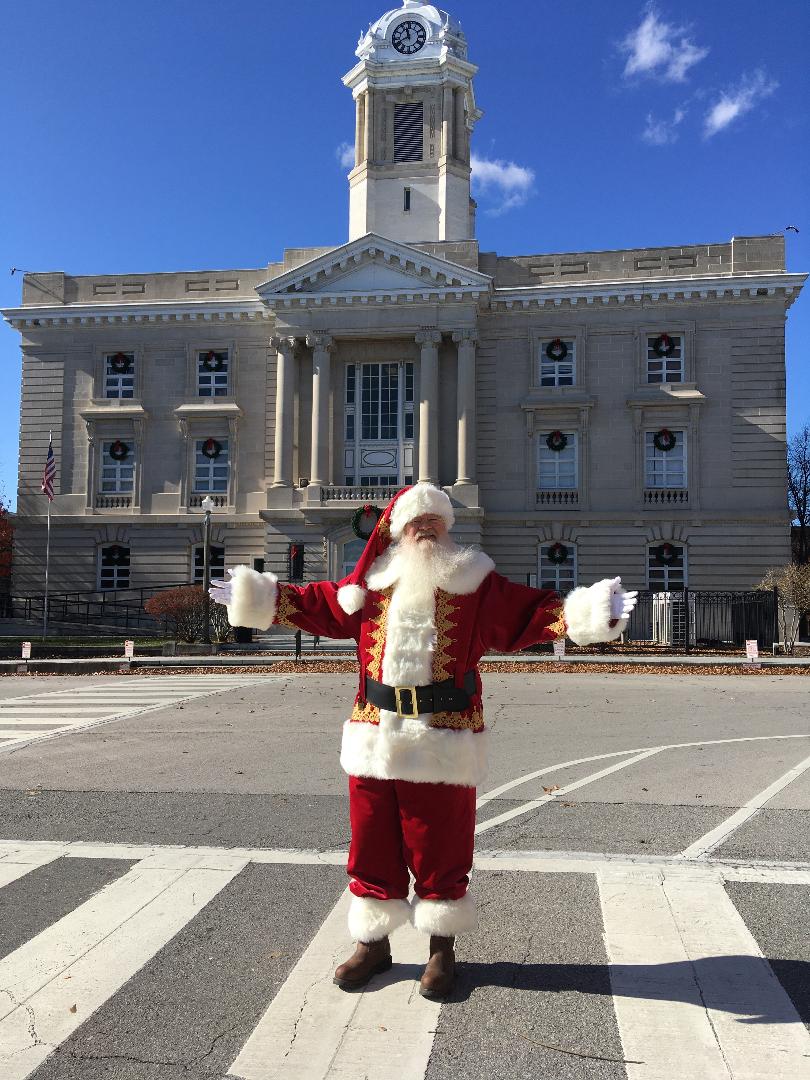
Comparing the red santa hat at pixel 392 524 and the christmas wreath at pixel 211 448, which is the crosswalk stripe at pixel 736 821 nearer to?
the red santa hat at pixel 392 524

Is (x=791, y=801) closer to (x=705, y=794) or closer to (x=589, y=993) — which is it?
(x=705, y=794)

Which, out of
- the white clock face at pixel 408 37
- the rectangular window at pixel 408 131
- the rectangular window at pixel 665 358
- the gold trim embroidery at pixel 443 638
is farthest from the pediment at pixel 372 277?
the gold trim embroidery at pixel 443 638

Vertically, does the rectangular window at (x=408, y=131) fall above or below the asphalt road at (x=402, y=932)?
above

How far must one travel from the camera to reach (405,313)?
34406mm

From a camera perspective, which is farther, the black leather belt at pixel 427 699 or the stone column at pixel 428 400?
the stone column at pixel 428 400

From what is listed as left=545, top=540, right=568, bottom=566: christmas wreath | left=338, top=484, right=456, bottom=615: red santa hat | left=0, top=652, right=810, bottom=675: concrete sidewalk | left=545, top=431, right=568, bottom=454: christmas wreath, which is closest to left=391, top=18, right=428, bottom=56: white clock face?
left=545, top=431, right=568, bottom=454: christmas wreath

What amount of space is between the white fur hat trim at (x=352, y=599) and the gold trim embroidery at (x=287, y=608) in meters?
0.29

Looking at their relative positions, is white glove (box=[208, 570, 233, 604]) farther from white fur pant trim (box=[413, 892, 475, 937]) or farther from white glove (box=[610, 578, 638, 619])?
white glove (box=[610, 578, 638, 619])

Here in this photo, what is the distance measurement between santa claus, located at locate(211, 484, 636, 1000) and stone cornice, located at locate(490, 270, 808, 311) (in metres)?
32.0

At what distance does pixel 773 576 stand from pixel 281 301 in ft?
66.7

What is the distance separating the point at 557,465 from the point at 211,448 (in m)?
13.8

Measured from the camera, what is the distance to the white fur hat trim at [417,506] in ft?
14.0

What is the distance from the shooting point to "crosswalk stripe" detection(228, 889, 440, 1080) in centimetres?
308

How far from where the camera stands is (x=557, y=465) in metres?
35.1
